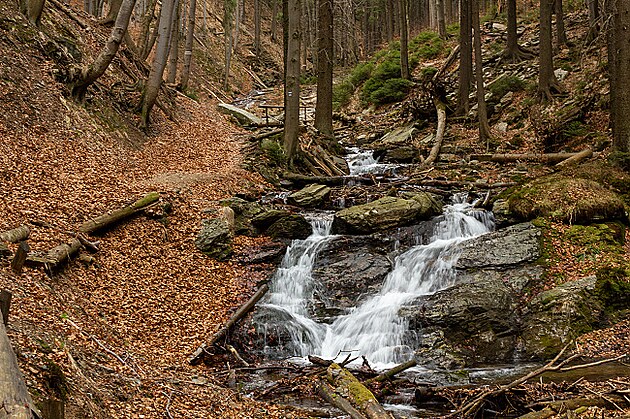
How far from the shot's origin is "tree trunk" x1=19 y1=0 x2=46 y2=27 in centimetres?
1467

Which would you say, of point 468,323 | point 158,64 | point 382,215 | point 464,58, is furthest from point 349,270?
point 464,58

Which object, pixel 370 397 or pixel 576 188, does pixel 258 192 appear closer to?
pixel 576 188

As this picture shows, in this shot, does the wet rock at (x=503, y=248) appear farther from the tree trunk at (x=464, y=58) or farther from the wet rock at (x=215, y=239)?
the tree trunk at (x=464, y=58)

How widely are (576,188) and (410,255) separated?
3878mm

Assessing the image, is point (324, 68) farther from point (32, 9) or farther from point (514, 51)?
point (514, 51)

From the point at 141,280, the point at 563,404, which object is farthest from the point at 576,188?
the point at 141,280

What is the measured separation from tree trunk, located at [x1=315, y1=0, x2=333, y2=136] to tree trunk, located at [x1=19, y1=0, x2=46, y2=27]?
8.75 m

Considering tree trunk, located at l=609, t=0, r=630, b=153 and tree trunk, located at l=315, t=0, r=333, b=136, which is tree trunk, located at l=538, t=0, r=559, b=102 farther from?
tree trunk, located at l=315, t=0, r=333, b=136

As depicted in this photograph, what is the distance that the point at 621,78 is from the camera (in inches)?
487

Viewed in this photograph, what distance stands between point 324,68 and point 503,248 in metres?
10.9

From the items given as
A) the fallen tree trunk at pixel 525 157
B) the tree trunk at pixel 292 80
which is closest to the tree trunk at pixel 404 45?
the fallen tree trunk at pixel 525 157

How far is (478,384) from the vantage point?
7652 mm

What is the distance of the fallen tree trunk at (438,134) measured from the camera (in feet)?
59.5

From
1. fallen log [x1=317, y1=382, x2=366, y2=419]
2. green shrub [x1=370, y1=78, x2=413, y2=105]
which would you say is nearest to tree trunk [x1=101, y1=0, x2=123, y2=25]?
green shrub [x1=370, y1=78, x2=413, y2=105]
